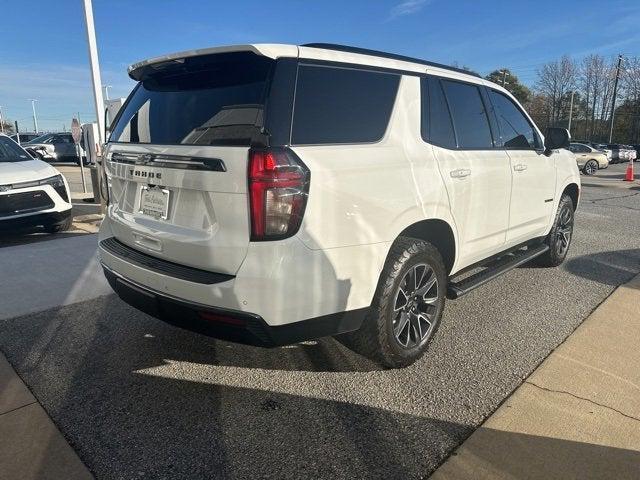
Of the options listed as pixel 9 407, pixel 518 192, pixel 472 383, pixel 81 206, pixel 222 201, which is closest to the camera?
pixel 222 201

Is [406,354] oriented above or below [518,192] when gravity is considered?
below

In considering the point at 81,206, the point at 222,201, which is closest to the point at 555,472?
the point at 222,201

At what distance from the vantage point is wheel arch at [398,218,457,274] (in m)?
3.07

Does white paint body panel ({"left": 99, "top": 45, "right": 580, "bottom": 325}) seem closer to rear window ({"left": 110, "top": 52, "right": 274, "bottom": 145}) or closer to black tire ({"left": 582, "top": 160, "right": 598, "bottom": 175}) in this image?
rear window ({"left": 110, "top": 52, "right": 274, "bottom": 145})

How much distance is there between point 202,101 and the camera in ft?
8.70

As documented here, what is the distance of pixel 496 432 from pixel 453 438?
23 centimetres

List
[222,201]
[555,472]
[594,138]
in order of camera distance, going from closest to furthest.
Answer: [555,472]
[222,201]
[594,138]

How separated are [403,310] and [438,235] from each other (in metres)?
0.65

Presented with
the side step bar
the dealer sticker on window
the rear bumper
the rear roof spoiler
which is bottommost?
the side step bar

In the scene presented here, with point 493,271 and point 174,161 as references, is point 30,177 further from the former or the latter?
point 493,271

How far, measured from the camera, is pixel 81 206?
10.4m

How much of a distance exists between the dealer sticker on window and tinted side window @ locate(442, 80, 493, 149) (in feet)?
6.76

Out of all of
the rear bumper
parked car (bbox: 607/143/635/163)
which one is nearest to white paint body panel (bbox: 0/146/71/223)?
the rear bumper

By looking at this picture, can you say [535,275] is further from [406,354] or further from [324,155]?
[324,155]
